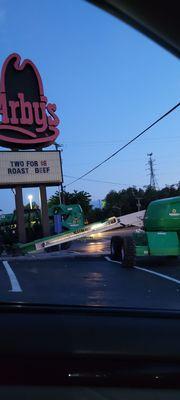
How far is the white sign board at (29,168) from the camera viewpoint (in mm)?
32875

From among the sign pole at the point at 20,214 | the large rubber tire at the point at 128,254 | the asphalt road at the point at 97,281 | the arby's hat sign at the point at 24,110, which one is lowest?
the asphalt road at the point at 97,281

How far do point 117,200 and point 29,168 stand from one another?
2606 inches

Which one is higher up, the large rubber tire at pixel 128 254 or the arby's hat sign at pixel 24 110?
the arby's hat sign at pixel 24 110

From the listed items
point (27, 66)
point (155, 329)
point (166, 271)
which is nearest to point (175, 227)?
point (166, 271)

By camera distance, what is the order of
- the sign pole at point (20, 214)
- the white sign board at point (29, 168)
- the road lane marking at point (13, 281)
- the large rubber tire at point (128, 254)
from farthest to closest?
the sign pole at point (20, 214) < the white sign board at point (29, 168) < the large rubber tire at point (128, 254) < the road lane marking at point (13, 281)

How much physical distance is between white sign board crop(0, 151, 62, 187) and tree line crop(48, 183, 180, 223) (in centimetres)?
2277

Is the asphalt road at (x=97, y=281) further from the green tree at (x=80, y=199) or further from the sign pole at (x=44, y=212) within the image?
the green tree at (x=80, y=199)

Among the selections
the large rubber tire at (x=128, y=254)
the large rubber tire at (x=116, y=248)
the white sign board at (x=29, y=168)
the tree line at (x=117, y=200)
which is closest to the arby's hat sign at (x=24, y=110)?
the white sign board at (x=29, y=168)

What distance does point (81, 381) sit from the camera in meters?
Result: 2.31

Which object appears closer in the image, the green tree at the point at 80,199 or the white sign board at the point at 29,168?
the white sign board at the point at 29,168

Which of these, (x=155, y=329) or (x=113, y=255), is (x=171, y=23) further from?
(x=113, y=255)

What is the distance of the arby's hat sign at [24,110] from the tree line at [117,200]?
22.6 metres

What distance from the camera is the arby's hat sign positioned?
33375 millimetres

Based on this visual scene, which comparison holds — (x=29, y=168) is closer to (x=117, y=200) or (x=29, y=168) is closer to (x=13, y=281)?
(x=13, y=281)
